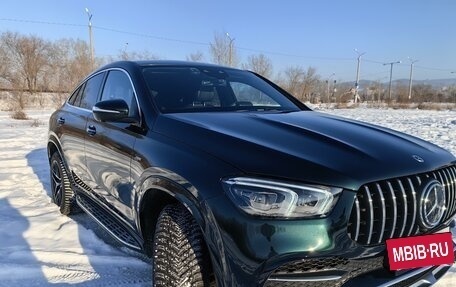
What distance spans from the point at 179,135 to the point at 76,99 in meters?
2.67

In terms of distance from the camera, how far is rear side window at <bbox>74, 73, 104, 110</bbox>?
4008 mm

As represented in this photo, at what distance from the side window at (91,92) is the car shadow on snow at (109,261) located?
1.24m

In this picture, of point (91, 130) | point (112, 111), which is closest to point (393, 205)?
point (112, 111)

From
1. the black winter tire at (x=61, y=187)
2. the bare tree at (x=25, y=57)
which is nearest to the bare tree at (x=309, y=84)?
the bare tree at (x=25, y=57)

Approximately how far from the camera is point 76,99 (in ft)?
15.2

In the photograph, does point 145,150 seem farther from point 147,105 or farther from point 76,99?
point 76,99

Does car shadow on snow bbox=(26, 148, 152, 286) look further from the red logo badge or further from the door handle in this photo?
the red logo badge

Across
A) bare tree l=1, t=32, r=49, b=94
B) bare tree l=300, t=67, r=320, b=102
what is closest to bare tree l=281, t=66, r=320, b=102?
bare tree l=300, t=67, r=320, b=102

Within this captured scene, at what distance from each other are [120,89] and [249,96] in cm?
108

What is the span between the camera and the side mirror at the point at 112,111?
280 centimetres

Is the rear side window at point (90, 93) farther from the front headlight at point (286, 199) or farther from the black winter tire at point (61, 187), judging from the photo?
the front headlight at point (286, 199)

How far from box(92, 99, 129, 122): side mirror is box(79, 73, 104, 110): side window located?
3.85 ft

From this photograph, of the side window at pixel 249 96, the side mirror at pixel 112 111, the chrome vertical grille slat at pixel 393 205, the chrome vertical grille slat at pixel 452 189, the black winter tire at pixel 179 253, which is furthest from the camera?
the side window at pixel 249 96

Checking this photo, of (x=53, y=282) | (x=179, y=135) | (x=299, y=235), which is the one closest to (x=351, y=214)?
(x=299, y=235)
